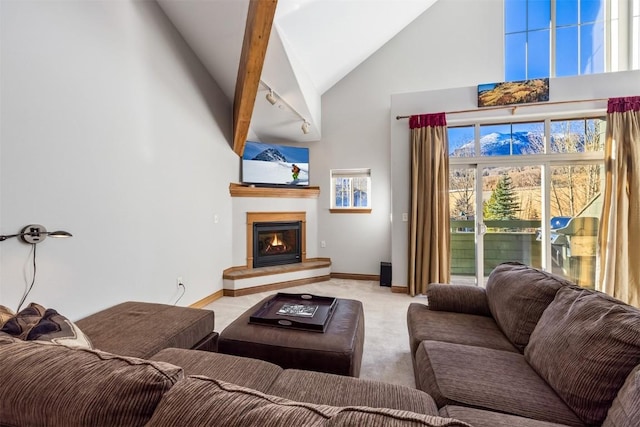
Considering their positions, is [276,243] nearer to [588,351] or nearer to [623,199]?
[588,351]

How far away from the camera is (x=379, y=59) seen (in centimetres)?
439

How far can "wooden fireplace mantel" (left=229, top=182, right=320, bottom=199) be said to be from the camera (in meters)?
4.01

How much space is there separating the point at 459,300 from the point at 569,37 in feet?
14.4

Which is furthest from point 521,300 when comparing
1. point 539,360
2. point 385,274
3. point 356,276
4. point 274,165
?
point 274,165

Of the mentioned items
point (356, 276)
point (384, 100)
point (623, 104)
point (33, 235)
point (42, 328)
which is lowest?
point (356, 276)

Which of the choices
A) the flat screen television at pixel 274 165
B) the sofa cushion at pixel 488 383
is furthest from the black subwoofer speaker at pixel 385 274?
the sofa cushion at pixel 488 383

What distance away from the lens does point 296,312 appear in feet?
6.40

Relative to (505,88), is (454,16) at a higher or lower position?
higher

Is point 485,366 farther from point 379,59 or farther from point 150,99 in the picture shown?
point 379,59

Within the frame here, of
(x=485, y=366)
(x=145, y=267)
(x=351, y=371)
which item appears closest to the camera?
(x=485, y=366)

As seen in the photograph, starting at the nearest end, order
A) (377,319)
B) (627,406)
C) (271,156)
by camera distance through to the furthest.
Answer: (627,406) < (377,319) < (271,156)

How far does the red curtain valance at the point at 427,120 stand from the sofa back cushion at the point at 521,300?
2.34 metres

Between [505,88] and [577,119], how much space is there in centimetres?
97

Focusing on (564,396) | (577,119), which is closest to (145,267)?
(564,396)
